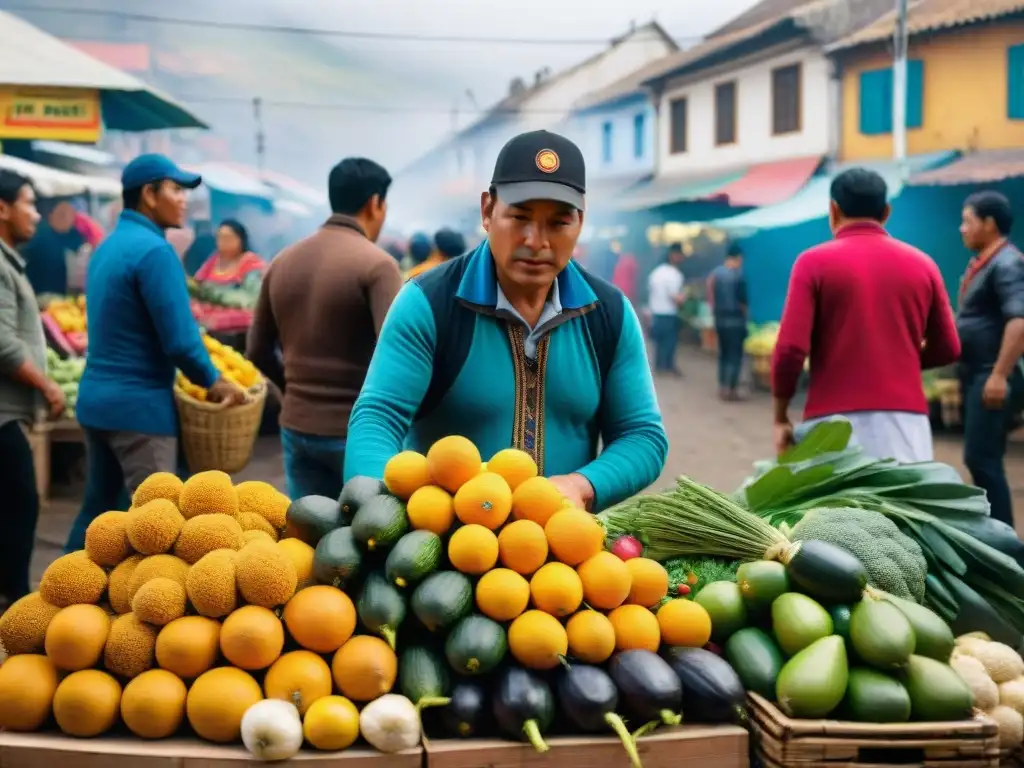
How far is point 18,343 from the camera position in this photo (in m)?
4.56

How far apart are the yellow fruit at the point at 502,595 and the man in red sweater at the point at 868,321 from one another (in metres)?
2.49

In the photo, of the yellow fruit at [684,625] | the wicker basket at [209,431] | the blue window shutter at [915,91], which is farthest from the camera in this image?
the blue window shutter at [915,91]

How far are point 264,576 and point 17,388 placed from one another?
128 inches

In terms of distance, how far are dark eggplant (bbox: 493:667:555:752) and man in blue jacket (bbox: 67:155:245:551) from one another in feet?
9.48

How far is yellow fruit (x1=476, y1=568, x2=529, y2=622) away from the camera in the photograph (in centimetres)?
183

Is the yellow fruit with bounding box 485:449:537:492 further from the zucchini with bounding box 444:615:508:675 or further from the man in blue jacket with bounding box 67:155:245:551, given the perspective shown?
the man in blue jacket with bounding box 67:155:245:551

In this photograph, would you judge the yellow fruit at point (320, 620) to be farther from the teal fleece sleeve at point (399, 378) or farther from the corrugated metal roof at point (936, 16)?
the corrugated metal roof at point (936, 16)

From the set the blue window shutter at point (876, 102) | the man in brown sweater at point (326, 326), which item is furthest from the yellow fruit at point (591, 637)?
the blue window shutter at point (876, 102)

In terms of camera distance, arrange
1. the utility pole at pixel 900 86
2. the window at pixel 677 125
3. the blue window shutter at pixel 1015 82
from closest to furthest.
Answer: the blue window shutter at pixel 1015 82 < the utility pole at pixel 900 86 < the window at pixel 677 125

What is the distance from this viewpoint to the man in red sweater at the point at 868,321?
158 inches

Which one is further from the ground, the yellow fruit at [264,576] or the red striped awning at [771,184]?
the red striped awning at [771,184]

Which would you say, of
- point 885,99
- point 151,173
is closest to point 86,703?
point 151,173

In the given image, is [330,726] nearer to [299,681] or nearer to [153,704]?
[299,681]

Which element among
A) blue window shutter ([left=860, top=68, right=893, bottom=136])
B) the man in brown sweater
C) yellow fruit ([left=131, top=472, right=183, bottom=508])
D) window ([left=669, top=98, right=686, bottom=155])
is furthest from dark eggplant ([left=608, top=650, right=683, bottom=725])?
window ([left=669, top=98, right=686, bottom=155])
